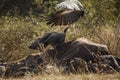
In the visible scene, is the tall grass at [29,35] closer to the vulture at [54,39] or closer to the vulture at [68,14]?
the vulture at [68,14]

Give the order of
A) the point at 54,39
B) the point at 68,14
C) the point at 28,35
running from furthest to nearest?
1. the point at 28,35
2. the point at 68,14
3. the point at 54,39

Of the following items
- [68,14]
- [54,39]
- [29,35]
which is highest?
[68,14]

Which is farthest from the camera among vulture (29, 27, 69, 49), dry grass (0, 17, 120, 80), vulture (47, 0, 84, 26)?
dry grass (0, 17, 120, 80)

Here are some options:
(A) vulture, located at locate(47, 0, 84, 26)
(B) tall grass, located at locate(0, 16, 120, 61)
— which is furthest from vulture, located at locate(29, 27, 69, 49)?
(B) tall grass, located at locate(0, 16, 120, 61)

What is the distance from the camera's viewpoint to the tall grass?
1027 centimetres

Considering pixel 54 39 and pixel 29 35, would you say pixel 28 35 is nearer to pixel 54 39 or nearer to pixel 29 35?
pixel 29 35

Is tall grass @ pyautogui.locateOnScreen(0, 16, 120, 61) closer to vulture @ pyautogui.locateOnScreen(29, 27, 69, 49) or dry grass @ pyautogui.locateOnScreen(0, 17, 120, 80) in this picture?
dry grass @ pyautogui.locateOnScreen(0, 17, 120, 80)

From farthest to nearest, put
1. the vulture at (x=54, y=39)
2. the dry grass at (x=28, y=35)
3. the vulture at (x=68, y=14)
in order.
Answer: the dry grass at (x=28, y=35)
the vulture at (x=68, y=14)
the vulture at (x=54, y=39)

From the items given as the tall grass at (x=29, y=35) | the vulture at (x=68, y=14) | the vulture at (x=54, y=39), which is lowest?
the tall grass at (x=29, y=35)

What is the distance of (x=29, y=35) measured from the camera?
12.3 metres

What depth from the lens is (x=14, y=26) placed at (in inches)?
497

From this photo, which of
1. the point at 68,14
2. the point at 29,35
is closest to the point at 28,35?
the point at 29,35

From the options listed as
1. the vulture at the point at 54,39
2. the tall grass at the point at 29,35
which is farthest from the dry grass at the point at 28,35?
the vulture at the point at 54,39

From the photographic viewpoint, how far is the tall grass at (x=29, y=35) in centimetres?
1027
